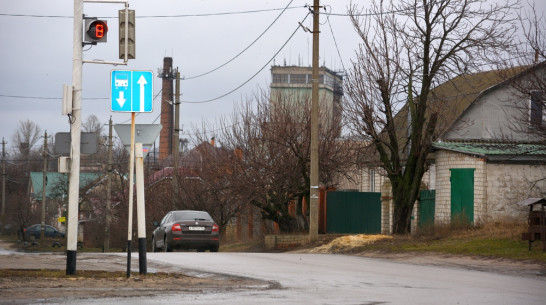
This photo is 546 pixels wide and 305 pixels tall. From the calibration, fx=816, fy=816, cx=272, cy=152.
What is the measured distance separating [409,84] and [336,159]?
8431mm

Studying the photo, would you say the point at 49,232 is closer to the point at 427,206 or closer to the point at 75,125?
the point at 427,206

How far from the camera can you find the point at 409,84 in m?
27.9

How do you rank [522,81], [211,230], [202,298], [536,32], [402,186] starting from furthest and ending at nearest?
[402,186] < [211,230] < [522,81] < [536,32] < [202,298]

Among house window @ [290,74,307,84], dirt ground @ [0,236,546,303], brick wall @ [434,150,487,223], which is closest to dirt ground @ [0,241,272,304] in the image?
dirt ground @ [0,236,546,303]

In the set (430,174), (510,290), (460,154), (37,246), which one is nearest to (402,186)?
(460,154)

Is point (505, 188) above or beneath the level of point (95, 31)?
beneath

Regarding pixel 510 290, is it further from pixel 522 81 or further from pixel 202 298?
pixel 522 81

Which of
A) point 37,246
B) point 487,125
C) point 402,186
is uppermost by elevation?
point 487,125

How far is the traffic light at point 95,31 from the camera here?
13859 millimetres

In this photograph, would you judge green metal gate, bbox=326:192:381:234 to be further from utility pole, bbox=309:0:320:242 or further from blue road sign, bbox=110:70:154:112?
blue road sign, bbox=110:70:154:112

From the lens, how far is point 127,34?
1404cm

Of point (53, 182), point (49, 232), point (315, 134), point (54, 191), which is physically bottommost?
point (49, 232)

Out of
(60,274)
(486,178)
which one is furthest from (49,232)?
(60,274)

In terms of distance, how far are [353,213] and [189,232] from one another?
511 inches
